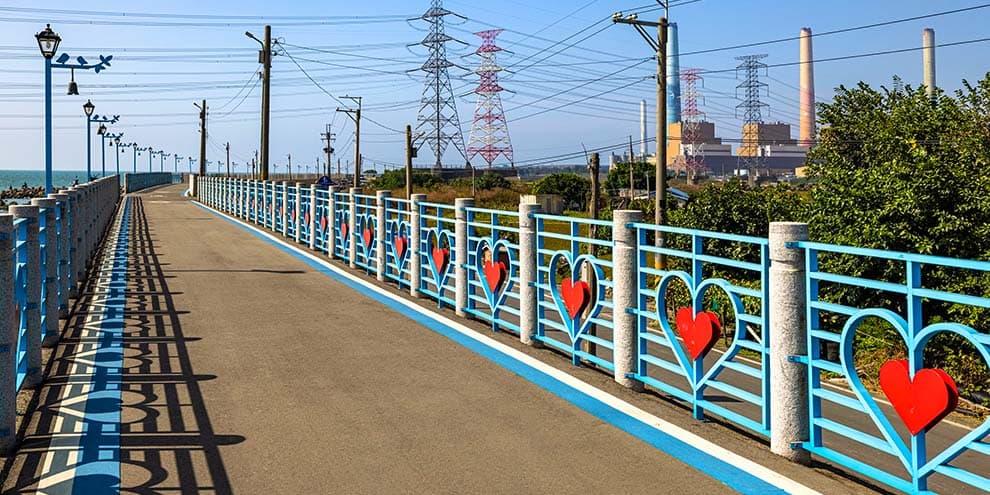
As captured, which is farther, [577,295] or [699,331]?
[577,295]

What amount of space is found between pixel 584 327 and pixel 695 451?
2.57 meters

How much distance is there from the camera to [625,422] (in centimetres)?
668

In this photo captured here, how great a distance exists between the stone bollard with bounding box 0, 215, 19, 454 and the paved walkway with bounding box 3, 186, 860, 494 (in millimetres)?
176

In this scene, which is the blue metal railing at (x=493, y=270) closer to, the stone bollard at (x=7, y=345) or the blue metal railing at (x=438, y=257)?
the blue metal railing at (x=438, y=257)

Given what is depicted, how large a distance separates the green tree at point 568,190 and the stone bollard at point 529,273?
61316 millimetres

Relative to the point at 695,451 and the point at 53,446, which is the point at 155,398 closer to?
the point at 53,446

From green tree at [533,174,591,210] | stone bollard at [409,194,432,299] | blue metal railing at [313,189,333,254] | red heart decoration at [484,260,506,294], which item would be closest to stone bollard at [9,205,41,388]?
red heart decoration at [484,260,506,294]

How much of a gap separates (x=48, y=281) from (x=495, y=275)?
15.5 feet

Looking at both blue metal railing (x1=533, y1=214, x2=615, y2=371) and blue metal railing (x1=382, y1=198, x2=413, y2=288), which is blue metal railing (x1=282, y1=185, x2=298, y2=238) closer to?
blue metal railing (x1=382, y1=198, x2=413, y2=288)

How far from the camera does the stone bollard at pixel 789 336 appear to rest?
5609 millimetres

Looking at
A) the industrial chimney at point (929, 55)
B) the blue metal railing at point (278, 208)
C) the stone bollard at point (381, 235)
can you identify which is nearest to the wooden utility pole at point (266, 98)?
the blue metal railing at point (278, 208)

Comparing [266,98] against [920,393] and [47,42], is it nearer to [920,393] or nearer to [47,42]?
[47,42]

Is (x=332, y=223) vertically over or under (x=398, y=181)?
under

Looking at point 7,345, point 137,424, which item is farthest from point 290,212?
point 7,345
